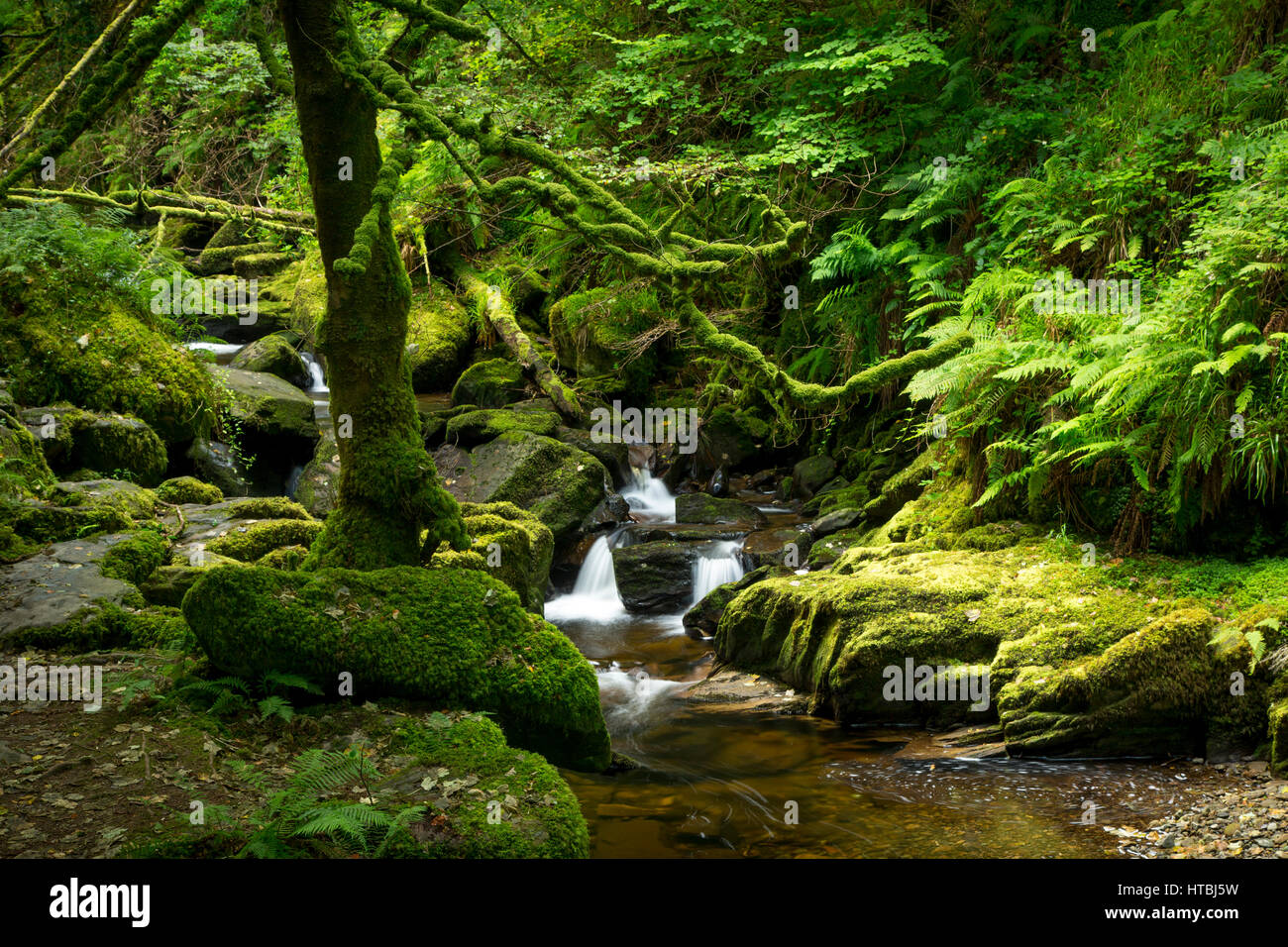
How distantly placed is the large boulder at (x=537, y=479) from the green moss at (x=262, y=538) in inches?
168

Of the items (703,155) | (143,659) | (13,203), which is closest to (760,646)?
(143,659)

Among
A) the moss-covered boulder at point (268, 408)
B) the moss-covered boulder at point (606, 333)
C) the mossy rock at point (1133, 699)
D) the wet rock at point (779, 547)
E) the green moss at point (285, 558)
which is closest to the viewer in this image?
the mossy rock at point (1133, 699)

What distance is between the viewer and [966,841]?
5512mm

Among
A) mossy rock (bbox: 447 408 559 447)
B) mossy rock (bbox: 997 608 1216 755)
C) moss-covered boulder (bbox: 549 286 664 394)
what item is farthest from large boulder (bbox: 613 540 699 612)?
mossy rock (bbox: 997 608 1216 755)

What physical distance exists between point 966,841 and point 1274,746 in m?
2.18

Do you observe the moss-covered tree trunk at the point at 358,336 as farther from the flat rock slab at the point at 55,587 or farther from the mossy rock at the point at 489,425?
the mossy rock at the point at 489,425

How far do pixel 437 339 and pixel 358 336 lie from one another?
11359 mm

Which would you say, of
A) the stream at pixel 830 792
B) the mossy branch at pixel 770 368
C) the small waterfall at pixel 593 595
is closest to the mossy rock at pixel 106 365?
the small waterfall at pixel 593 595

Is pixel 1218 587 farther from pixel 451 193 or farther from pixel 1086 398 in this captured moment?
pixel 451 193

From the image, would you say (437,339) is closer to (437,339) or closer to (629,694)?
(437,339)

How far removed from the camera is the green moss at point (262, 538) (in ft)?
25.7

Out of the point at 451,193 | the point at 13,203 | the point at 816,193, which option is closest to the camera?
the point at 13,203

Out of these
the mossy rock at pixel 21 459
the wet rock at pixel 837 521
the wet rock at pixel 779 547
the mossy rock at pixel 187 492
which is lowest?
the wet rock at pixel 779 547

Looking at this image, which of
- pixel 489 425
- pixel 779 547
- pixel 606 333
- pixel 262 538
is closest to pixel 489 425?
pixel 489 425
